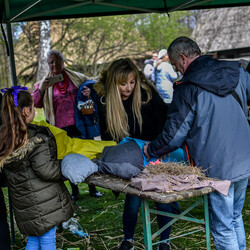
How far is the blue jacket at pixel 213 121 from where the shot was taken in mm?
2170

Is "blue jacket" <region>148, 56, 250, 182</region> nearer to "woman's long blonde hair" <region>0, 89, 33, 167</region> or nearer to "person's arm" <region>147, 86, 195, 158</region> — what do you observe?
"person's arm" <region>147, 86, 195, 158</region>

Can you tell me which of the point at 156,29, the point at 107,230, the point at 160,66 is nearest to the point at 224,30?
the point at 156,29

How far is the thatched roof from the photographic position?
48.4 feet

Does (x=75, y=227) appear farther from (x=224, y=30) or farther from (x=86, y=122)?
(x=224, y=30)

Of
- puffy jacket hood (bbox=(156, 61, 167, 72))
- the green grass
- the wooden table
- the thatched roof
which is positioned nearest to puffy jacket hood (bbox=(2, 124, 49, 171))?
the wooden table

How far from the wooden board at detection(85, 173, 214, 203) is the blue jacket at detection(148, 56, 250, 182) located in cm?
25

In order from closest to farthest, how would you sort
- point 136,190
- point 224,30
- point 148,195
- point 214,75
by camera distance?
point 148,195 → point 136,190 → point 214,75 → point 224,30

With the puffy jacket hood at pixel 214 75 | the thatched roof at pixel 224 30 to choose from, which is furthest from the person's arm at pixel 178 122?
the thatched roof at pixel 224 30

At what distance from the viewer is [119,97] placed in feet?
9.59

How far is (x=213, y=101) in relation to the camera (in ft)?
7.11

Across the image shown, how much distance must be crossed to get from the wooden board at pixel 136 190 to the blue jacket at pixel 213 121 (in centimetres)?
25

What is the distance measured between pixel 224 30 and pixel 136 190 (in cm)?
1505

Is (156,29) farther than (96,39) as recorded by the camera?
Yes

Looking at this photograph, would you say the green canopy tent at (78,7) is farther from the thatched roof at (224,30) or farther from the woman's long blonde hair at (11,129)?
the thatched roof at (224,30)
